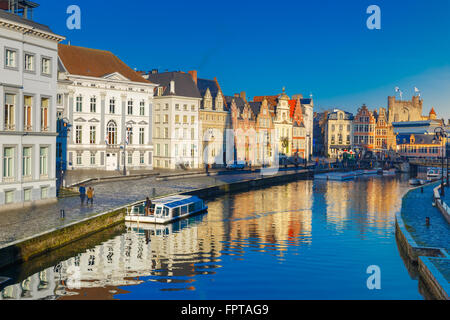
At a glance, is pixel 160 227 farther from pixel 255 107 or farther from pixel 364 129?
pixel 364 129

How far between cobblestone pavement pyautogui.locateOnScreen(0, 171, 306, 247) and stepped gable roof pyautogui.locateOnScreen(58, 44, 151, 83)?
15882mm

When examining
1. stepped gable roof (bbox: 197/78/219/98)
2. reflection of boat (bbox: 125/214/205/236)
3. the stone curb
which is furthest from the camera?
stepped gable roof (bbox: 197/78/219/98)


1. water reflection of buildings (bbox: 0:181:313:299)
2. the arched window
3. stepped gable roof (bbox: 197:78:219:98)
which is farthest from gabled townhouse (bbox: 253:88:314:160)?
water reflection of buildings (bbox: 0:181:313:299)

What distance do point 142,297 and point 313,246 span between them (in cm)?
1382

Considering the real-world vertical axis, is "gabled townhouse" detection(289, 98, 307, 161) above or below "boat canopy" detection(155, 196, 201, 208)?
above

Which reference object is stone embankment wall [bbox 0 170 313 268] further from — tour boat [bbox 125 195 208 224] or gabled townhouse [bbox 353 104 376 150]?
gabled townhouse [bbox 353 104 376 150]

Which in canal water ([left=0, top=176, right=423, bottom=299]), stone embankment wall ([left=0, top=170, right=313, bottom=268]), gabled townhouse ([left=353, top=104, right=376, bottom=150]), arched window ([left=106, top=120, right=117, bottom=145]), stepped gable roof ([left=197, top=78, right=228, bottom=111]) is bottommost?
canal water ([left=0, top=176, right=423, bottom=299])

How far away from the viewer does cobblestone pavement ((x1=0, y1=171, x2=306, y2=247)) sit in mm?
27453

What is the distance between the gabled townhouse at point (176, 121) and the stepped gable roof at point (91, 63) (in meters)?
6.98

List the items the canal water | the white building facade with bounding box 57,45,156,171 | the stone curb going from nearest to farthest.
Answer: the stone curb, the canal water, the white building facade with bounding box 57,45,156,171

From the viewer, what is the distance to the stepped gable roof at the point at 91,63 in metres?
63.2

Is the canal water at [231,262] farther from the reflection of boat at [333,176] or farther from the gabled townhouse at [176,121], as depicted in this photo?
the reflection of boat at [333,176]

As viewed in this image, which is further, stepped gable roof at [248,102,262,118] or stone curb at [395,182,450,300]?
stepped gable roof at [248,102,262,118]
